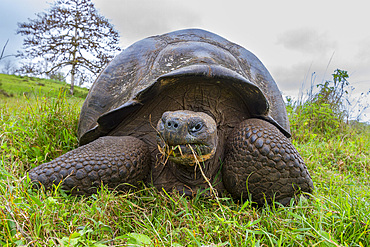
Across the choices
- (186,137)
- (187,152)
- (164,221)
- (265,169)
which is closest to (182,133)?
(186,137)

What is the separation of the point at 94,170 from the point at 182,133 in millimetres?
849

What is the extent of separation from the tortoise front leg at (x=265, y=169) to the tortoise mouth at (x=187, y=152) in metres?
0.40

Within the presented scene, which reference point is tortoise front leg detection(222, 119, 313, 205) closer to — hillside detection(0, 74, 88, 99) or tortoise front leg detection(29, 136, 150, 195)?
tortoise front leg detection(29, 136, 150, 195)

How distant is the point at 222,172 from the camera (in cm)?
228

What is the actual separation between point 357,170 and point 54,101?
4390 millimetres

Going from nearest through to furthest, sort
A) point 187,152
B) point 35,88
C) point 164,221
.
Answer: point 164,221
point 187,152
point 35,88

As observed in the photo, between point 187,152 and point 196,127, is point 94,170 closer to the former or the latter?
point 187,152

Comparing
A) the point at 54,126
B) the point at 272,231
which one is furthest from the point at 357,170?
the point at 54,126

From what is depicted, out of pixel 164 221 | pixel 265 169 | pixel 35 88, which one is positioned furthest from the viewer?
pixel 35 88

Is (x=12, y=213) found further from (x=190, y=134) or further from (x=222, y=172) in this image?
(x=222, y=172)

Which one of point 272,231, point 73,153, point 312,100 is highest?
point 312,100

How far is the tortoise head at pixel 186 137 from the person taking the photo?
1.74 m

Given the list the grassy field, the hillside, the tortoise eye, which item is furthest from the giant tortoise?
the hillside

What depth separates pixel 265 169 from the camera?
2.04 m
